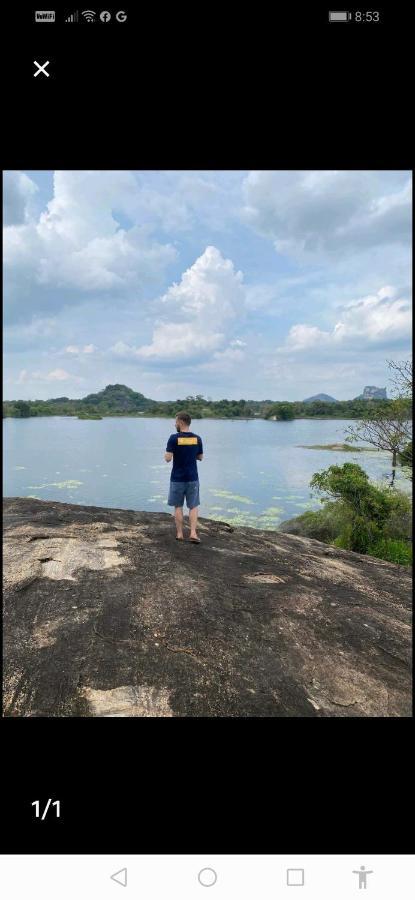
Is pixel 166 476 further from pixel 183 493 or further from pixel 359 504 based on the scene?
pixel 183 493

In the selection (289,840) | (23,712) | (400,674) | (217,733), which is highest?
(217,733)

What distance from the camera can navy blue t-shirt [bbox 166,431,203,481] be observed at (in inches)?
227

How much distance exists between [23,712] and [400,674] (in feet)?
9.88

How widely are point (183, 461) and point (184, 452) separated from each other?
0.15 meters

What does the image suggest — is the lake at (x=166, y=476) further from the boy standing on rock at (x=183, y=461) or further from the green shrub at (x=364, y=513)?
the boy standing on rock at (x=183, y=461)

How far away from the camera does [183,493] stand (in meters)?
5.94

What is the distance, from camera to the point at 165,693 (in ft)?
8.64
